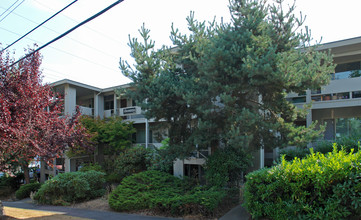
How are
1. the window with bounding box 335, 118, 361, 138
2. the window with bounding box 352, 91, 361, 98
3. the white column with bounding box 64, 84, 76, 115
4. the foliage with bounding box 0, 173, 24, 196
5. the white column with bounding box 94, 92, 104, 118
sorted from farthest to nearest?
the white column with bounding box 94, 92, 104, 118, the white column with bounding box 64, 84, 76, 115, the foliage with bounding box 0, 173, 24, 196, the window with bounding box 352, 91, 361, 98, the window with bounding box 335, 118, 361, 138

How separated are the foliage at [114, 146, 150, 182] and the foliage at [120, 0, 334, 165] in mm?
5604

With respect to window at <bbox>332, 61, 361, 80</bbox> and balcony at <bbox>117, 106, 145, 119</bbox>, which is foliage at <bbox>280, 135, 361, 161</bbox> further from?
balcony at <bbox>117, 106, 145, 119</bbox>

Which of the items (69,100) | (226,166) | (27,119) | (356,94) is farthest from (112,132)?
(356,94)

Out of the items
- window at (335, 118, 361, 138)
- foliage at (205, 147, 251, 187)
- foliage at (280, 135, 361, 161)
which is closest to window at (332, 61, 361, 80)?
window at (335, 118, 361, 138)

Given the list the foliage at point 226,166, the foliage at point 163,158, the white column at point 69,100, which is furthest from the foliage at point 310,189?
the white column at point 69,100

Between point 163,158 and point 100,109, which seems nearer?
point 163,158

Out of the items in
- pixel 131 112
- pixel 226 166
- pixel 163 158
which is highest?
pixel 131 112

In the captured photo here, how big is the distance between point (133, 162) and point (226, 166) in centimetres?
795

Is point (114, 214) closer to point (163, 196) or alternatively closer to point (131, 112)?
point (163, 196)

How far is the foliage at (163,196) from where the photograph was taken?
29.6ft

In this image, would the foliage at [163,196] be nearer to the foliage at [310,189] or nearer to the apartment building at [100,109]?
the foliage at [310,189]

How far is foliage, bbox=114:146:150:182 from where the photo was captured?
675 inches

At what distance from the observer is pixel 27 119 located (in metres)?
7.90

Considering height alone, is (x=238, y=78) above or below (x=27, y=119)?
above
